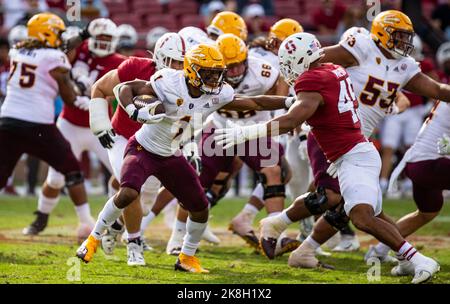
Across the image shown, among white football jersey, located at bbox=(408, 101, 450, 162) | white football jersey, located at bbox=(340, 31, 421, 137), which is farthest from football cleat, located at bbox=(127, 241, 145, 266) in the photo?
white football jersey, located at bbox=(408, 101, 450, 162)

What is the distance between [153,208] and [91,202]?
12.9ft

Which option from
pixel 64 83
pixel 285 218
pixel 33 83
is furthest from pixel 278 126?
pixel 33 83

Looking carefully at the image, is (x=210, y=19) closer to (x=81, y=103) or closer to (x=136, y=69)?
(x=81, y=103)

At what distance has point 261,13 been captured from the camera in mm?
14281

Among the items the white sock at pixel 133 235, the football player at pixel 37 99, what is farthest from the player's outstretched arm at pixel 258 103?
the football player at pixel 37 99

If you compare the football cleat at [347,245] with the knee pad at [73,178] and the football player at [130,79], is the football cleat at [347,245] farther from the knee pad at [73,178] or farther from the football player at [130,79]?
the knee pad at [73,178]

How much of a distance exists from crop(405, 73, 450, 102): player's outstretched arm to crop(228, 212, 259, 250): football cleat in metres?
1.91

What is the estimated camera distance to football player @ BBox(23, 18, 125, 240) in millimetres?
8969

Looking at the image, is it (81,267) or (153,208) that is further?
(153,208)

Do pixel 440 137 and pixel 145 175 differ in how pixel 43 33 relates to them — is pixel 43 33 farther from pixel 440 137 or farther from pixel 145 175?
pixel 440 137

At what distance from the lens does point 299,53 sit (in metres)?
6.48

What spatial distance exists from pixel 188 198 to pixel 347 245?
7.25 feet
